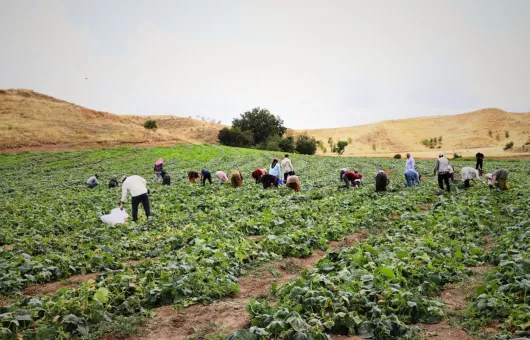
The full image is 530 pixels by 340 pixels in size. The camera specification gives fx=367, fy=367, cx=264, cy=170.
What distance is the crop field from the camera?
513cm

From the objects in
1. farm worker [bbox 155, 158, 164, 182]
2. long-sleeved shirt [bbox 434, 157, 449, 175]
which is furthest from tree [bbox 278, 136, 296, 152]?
long-sleeved shirt [bbox 434, 157, 449, 175]

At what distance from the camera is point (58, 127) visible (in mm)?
63750

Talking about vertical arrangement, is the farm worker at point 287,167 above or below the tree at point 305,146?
below

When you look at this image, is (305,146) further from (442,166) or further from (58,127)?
(442,166)

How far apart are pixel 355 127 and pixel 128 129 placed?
4483 inches

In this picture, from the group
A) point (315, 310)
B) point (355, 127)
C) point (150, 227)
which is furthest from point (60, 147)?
point (355, 127)

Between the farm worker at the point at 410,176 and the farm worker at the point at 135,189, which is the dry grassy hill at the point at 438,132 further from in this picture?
the farm worker at the point at 135,189

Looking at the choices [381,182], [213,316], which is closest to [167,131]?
[381,182]

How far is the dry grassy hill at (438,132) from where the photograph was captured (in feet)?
407

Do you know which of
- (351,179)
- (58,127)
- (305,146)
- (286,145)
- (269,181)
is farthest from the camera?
(305,146)

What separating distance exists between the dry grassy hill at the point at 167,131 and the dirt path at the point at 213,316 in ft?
181

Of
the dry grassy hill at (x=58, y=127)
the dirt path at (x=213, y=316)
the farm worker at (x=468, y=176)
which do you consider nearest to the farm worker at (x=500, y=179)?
the farm worker at (x=468, y=176)

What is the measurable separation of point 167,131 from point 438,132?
348 ft

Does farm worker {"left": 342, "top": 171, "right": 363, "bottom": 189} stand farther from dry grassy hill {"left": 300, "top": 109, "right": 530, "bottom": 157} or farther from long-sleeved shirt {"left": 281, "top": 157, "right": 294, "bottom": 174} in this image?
dry grassy hill {"left": 300, "top": 109, "right": 530, "bottom": 157}
